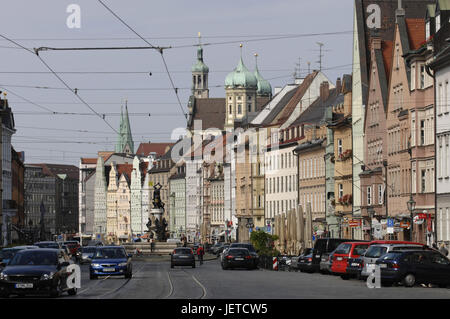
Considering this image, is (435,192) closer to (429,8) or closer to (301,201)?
(429,8)

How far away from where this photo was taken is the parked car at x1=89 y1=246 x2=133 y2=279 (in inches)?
2014

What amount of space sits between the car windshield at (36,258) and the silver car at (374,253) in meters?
12.9

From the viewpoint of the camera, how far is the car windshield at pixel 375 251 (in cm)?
4481

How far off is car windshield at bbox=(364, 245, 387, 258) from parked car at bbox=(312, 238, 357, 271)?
38.9ft

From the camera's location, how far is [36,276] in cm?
3453

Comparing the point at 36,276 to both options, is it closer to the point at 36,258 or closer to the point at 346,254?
the point at 36,258

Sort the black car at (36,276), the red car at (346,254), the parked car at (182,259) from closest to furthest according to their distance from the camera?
the black car at (36,276)
the red car at (346,254)
the parked car at (182,259)

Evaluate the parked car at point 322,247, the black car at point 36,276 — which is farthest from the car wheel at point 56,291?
the parked car at point 322,247

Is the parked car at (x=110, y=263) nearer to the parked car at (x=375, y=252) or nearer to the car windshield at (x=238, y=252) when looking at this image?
the parked car at (x=375, y=252)

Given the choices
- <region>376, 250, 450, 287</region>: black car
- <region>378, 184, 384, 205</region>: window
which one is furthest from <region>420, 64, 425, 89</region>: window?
<region>376, 250, 450, 287</region>: black car

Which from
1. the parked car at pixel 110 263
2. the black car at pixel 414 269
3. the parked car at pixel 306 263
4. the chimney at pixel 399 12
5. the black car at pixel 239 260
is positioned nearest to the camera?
the black car at pixel 414 269

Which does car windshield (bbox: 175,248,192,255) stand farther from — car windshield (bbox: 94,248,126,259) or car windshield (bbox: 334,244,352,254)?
car windshield (bbox: 334,244,352,254)

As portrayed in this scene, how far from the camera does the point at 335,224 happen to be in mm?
102938
